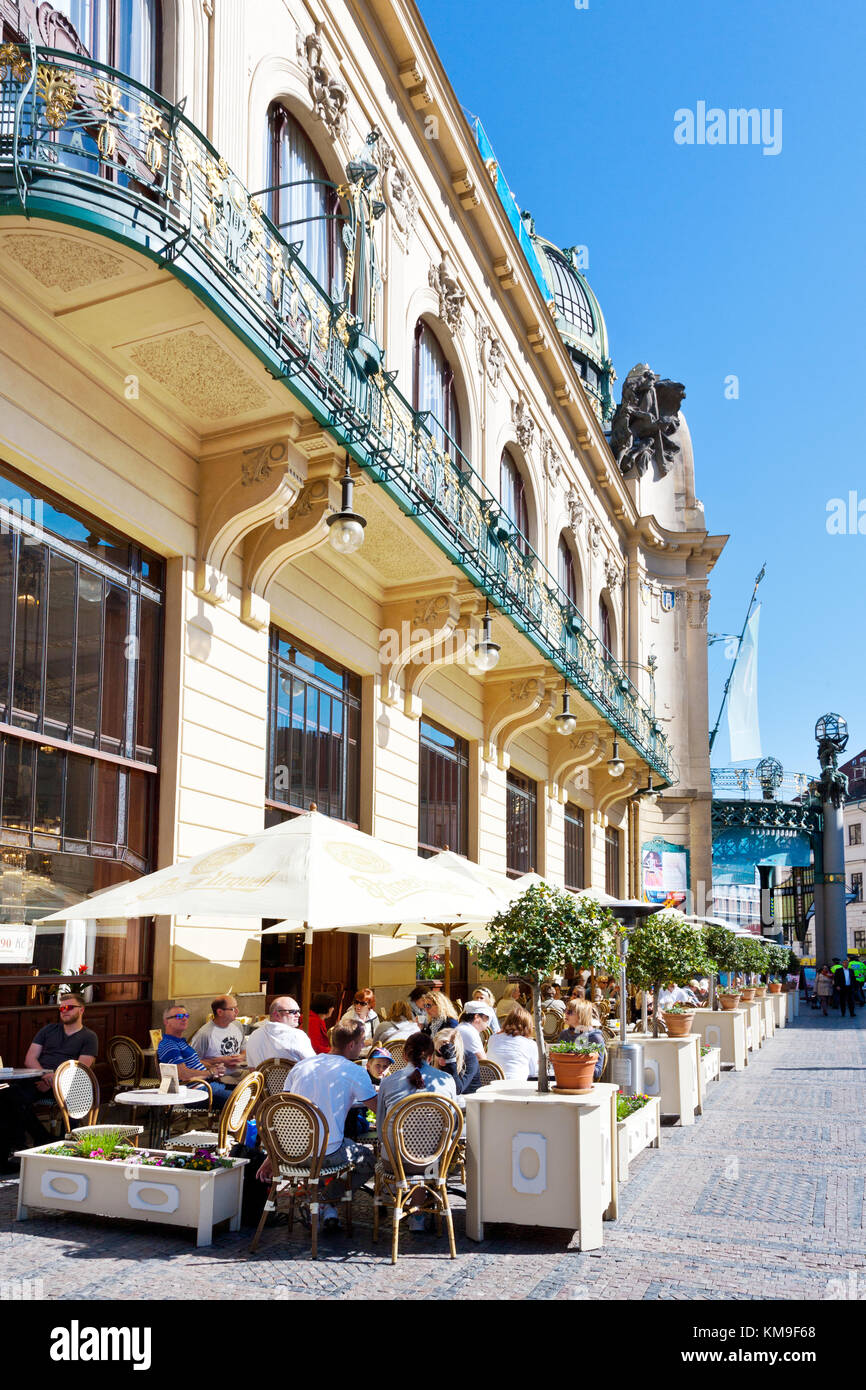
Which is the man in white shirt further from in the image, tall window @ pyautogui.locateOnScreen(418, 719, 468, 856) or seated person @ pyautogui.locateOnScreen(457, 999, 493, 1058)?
tall window @ pyautogui.locateOnScreen(418, 719, 468, 856)

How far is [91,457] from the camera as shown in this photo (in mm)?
10922

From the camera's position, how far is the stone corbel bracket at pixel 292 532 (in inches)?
509

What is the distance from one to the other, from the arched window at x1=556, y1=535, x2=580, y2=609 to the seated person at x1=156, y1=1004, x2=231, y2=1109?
19.4 meters

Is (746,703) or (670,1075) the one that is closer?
(670,1075)

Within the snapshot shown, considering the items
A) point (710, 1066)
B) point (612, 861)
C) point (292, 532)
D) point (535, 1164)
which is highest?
point (292, 532)

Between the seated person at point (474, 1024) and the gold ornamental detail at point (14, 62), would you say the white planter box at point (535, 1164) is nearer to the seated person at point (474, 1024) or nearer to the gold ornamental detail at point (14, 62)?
the seated person at point (474, 1024)

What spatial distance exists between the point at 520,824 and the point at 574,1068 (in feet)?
54.9

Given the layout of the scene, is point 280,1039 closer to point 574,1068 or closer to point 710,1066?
point 574,1068

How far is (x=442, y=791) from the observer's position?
2008 centimetres

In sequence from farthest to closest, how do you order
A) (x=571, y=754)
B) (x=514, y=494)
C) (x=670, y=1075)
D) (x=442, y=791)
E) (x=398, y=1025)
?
(x=571, y=754)
(x=514, y=494)
(x=442, y=791)
(x=670, y=1075)
(x=398, y=1025)

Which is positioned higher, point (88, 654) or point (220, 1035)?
point (88, 654)

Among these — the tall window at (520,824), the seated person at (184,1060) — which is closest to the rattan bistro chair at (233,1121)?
the seated person at (184,1060)

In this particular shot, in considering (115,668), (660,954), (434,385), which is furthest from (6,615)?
(434,385)

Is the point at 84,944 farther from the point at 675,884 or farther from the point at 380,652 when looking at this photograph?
the point at 675,884
